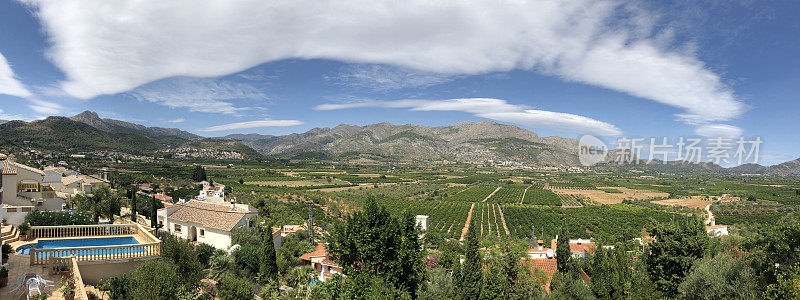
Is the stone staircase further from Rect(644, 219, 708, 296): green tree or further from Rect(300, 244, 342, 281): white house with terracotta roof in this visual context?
Rect(644, 219, 708, 296): green tree

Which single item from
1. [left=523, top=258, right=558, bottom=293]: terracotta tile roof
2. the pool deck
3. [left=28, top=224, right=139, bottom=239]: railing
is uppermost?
the pool deck

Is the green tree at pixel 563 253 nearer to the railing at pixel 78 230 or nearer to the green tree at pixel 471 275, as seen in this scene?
the green tree at pixel 471 275

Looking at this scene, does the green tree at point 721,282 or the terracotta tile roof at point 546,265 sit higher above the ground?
the green tree at point 721,282

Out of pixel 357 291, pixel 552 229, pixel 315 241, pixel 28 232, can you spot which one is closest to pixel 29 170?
pixel 28 232

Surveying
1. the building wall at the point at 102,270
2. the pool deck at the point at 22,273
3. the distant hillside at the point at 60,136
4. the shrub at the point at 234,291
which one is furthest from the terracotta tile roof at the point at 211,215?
the distant hillside at the point at 60,136

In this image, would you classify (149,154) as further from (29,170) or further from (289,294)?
(289,294)

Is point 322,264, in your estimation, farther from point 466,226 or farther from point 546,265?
point 466,226

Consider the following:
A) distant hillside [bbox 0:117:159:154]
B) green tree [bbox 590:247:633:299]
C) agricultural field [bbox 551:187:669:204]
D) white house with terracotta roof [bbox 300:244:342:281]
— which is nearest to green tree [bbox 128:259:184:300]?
white house with terracotta roof [bbox 300:244:342:281]

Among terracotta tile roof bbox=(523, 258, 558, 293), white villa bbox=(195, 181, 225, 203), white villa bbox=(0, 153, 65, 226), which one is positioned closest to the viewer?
white villa bbox=(0, 153, 65, 226)
